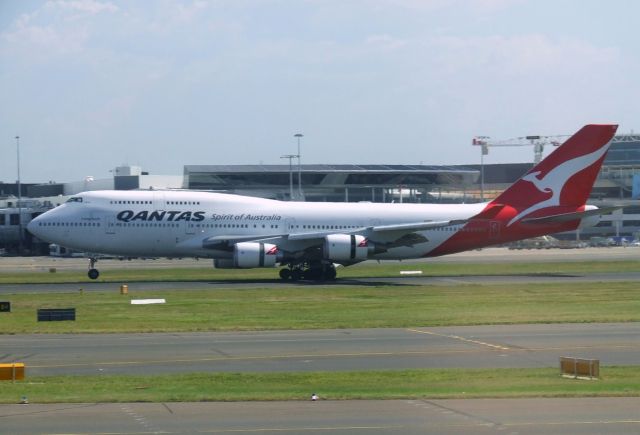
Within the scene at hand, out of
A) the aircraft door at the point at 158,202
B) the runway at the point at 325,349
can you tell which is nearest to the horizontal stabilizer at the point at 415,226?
the aircraft door at the point at 158,202

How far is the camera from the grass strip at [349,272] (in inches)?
2270

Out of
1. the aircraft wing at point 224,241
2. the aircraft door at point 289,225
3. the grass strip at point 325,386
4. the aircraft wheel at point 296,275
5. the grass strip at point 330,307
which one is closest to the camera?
the grass strip at point 325,386

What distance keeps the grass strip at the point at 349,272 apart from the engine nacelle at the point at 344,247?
409cm

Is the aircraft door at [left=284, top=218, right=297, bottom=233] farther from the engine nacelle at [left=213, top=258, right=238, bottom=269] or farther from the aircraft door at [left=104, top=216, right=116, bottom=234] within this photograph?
the aircraft door at [left=104, top=216, right=116, bottom=234]

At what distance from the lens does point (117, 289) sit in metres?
48.7

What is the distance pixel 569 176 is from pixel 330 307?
968 inches

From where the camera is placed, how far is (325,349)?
26.2m

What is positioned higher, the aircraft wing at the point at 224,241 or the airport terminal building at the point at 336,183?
the airport terminal building at the point at 336,183

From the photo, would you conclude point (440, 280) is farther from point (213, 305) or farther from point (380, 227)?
point (213, 305)

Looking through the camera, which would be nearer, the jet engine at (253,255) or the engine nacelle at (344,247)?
the jet engine at (253,255)

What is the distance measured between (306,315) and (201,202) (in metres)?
21.9

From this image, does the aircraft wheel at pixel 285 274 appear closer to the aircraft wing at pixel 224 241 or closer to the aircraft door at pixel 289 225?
the aircraft wing at pixel 224 241

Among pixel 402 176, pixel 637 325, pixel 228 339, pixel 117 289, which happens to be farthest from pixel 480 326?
pixel 402 176

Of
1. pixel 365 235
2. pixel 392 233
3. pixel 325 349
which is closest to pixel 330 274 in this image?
pixel 365 235
